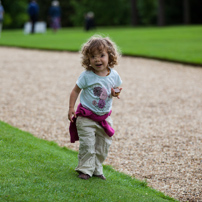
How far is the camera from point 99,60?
12.3 ft

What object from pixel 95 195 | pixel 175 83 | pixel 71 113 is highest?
pixel 71 113

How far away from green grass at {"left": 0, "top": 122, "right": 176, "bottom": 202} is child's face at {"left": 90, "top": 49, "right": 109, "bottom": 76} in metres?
1.08

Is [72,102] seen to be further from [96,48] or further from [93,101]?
[96,48]

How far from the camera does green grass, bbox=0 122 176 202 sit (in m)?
3.28

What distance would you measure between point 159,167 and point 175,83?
6008 millimetres

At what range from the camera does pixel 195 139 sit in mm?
6156

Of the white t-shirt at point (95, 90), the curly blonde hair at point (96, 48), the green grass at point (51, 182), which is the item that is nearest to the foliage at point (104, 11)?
the green grass at point (51, 182)

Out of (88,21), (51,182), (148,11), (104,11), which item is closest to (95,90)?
(51,182)

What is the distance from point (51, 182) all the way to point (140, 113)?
4458 mm

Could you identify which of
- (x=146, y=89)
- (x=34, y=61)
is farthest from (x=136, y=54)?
(x=146, y=89)

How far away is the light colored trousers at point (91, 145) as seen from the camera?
3770 mm

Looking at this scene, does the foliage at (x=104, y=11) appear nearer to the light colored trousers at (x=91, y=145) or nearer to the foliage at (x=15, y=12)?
the foliage at (x=15, y=12)

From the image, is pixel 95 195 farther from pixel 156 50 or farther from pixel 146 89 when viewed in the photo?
pixel 156 50

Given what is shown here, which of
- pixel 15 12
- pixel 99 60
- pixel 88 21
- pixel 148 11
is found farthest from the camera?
pixel 148 11
